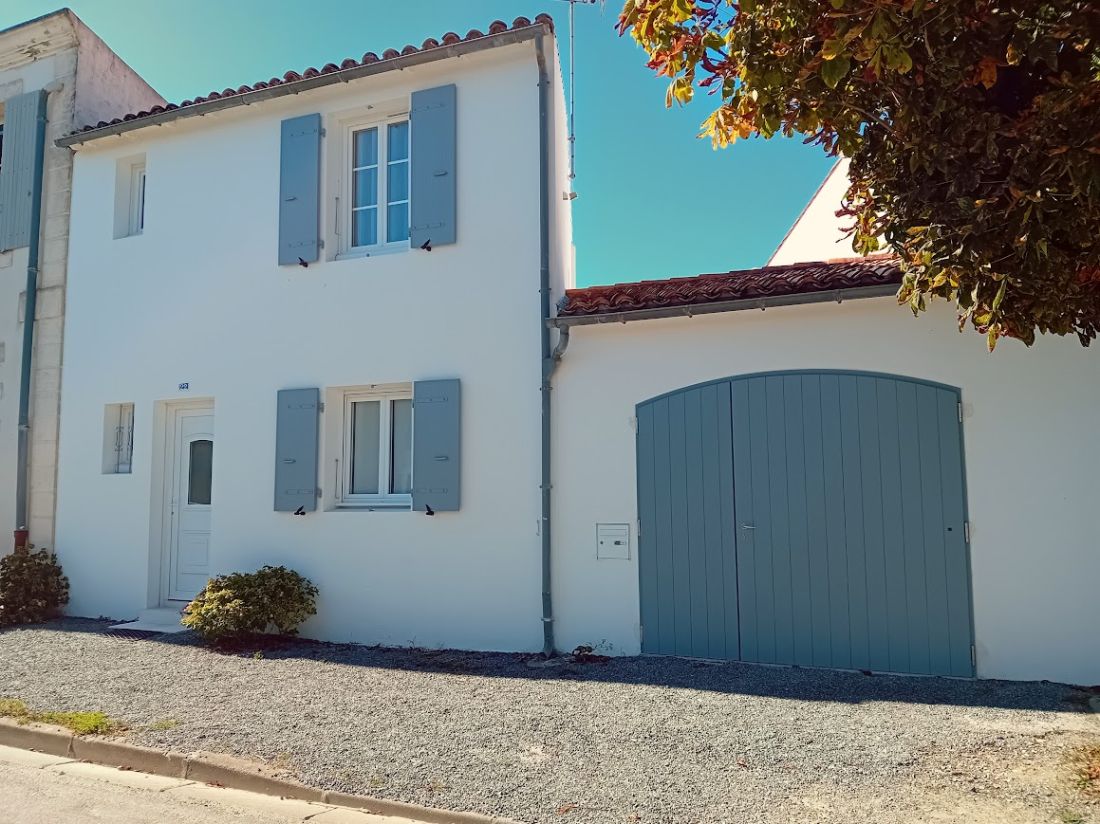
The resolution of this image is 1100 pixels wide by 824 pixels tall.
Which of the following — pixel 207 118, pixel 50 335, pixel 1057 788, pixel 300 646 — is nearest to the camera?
pixel 1057 788

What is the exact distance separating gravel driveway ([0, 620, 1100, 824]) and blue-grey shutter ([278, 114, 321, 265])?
159 inches

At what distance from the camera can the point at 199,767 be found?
4207 mm

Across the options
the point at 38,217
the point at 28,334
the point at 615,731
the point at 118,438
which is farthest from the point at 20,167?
the point at 615,731

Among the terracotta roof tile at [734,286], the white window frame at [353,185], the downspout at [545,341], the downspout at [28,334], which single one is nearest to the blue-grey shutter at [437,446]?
the downspout at [545,341]

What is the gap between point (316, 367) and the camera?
758 cm

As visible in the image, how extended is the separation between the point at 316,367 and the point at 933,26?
6071 millimetres

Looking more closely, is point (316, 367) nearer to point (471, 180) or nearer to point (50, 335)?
point (471, 180)

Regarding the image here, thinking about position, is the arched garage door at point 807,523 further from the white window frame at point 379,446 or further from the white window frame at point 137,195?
the white window frame at point 137,195

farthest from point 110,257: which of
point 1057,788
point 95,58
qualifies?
point 1057,788

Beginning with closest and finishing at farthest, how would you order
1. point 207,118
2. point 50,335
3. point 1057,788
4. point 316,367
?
point 1057,788
point 316,367
point 207,118
point 50,335

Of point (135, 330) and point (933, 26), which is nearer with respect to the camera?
point (933, 26)

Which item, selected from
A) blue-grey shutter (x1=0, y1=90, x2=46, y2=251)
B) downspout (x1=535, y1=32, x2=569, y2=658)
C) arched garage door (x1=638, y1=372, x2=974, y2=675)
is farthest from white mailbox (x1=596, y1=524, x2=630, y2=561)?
blue-grey shutter (x1=0, y1=90, x2=46, y2=251)

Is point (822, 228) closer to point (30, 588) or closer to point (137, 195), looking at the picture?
point (137, 195)

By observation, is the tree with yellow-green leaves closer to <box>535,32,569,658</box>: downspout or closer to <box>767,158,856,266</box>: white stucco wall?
<box>535,32,569,658</box>: downspout
